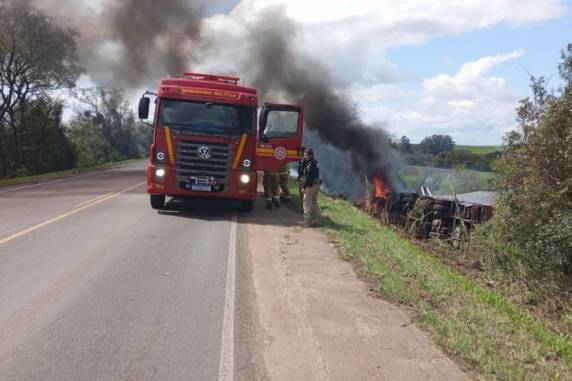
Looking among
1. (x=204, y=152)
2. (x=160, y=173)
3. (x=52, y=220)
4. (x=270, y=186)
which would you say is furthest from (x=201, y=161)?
(x=52, y=220)

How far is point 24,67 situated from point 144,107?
28.4 metres

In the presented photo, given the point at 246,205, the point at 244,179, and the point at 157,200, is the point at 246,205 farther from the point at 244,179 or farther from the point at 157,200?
the point at 157,200

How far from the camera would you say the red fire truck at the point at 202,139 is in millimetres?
12070

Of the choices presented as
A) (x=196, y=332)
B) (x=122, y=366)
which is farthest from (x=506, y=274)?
(x=122, y=366)

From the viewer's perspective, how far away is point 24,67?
36406 mm

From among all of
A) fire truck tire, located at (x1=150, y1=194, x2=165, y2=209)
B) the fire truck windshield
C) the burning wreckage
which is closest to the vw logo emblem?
the fire truck windshield

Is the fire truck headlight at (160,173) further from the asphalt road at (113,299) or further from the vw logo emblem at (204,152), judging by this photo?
the asphalt road at (113,299)

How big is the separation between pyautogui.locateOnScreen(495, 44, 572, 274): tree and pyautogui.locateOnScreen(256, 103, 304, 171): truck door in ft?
17.1

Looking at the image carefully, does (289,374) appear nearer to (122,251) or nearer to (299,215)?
(122,251)

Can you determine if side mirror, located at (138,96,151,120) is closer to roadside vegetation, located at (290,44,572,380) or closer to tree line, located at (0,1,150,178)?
roadside vegetation, located at (290,44,572,380)

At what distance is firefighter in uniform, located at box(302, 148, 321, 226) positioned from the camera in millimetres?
11742

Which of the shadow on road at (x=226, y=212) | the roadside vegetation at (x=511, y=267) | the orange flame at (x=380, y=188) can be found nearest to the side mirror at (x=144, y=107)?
the shadow on road at (x=226, y=212)

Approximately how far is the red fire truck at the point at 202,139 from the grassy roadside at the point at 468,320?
3734 millimetres

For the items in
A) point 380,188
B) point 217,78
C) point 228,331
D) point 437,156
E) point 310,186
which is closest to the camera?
point 228,331
